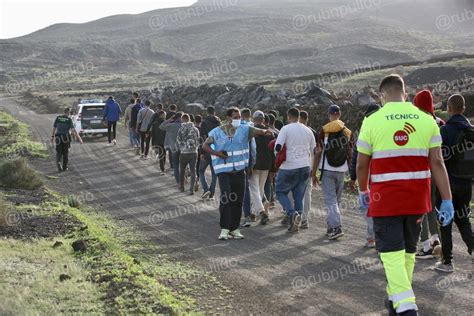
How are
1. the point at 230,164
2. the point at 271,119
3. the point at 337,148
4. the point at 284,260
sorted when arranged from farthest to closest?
the point at 271,119 → the point at 230,164 → the point at 337,148 → the point at 284,260

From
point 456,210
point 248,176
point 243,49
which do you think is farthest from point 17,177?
point 243,49

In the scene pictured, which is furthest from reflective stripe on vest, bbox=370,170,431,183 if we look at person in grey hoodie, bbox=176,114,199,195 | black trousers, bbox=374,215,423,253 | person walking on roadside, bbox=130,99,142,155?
person walking on roadside, bbox=130,99,142,155

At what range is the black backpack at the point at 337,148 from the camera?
10.3 m

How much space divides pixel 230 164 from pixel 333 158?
→ 1.65 m

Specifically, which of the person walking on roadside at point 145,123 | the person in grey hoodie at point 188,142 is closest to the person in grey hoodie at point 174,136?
the person in grey hoodie at point 188,142

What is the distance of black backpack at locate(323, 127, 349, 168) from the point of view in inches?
404

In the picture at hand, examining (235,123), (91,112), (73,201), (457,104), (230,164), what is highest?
(457,104)

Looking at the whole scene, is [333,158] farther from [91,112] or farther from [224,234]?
[91,112]

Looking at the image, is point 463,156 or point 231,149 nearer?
point 463,156

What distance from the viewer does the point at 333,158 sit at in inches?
411

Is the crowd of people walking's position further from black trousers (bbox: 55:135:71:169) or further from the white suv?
the white suv

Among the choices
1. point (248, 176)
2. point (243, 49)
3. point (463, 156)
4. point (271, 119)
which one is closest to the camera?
point (463, 156)

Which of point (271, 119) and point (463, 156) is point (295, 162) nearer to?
point (271, 119)

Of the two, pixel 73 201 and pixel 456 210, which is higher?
pixel 456 210
